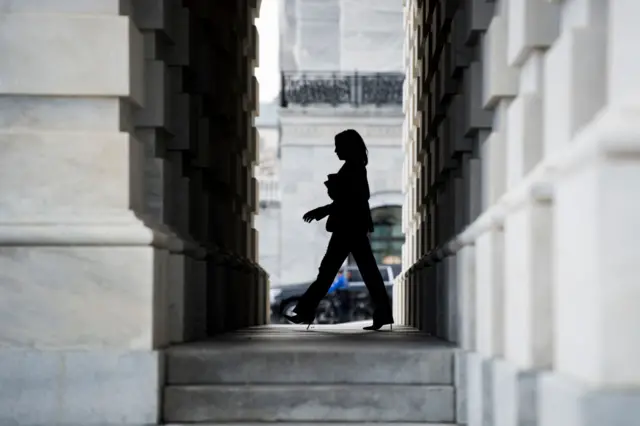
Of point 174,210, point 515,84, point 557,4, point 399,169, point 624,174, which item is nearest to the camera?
point 624,174

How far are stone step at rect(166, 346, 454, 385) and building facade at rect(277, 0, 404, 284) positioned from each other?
28.0 m

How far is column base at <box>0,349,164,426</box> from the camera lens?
22.5 feet

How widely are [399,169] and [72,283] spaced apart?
1152 inches

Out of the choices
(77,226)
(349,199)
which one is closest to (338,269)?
(349,199)

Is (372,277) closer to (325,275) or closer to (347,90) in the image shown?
(325,275)

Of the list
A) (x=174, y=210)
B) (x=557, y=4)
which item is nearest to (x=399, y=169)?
(x=174, y=210)

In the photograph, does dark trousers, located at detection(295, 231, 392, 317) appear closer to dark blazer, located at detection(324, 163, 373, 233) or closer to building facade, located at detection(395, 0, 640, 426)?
dark blazer, located at detection(324, 163, 373, 233)

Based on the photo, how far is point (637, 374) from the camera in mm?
4102

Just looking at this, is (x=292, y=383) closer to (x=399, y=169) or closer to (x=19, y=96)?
(x=19, y=96)

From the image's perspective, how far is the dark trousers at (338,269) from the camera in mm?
11934

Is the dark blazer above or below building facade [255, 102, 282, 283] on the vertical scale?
below

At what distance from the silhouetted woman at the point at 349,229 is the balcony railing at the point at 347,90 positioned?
24.3 meters

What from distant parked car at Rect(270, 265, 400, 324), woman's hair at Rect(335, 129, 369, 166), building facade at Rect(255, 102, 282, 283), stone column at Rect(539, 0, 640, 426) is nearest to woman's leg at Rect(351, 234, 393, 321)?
woman's hair at Rect(335, 129, 369, 166)

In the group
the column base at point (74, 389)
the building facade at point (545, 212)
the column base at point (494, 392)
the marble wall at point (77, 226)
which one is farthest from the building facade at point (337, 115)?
the column base at point (74, 389)
